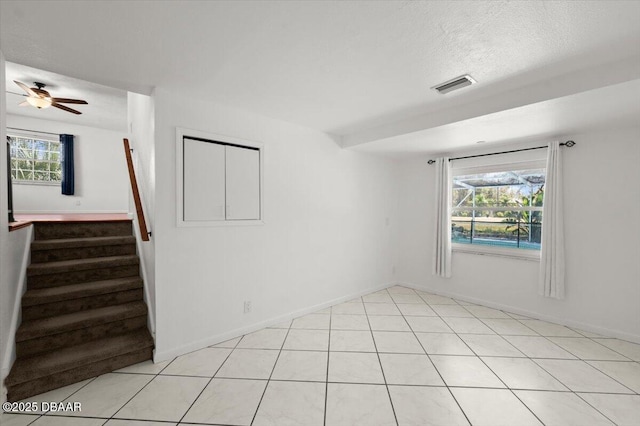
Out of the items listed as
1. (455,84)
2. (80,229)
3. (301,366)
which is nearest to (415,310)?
(301,366)

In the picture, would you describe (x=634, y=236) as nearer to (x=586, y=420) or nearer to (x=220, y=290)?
(x=586, y=420)

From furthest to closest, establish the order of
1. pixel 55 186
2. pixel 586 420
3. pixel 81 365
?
pixel 55 186 < pixel 81 365 < pixel 586 420

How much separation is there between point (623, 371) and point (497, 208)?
83.6 inches

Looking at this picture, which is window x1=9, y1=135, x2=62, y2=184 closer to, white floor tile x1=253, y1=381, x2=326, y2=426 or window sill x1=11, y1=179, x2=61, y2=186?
window sill x1=11, y1=179, x2=61, y2=186

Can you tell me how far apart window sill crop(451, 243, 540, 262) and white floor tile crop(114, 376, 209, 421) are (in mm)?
3789

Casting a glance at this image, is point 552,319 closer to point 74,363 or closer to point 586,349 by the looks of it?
point 586,349

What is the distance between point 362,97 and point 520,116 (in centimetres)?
152

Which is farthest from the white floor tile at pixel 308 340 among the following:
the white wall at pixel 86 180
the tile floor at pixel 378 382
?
the white wall at pixel 86 180

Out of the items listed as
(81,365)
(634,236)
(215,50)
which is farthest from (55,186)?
(634,236)

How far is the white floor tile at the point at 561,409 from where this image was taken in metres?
1.70

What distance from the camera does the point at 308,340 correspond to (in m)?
2.76

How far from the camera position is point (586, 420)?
1713mm

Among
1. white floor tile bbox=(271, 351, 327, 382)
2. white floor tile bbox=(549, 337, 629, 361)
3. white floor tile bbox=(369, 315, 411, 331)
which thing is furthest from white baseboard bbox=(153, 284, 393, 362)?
white floor tile bbox=(549, 337, 629, 361)

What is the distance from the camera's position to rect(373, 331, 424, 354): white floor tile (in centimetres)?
257
